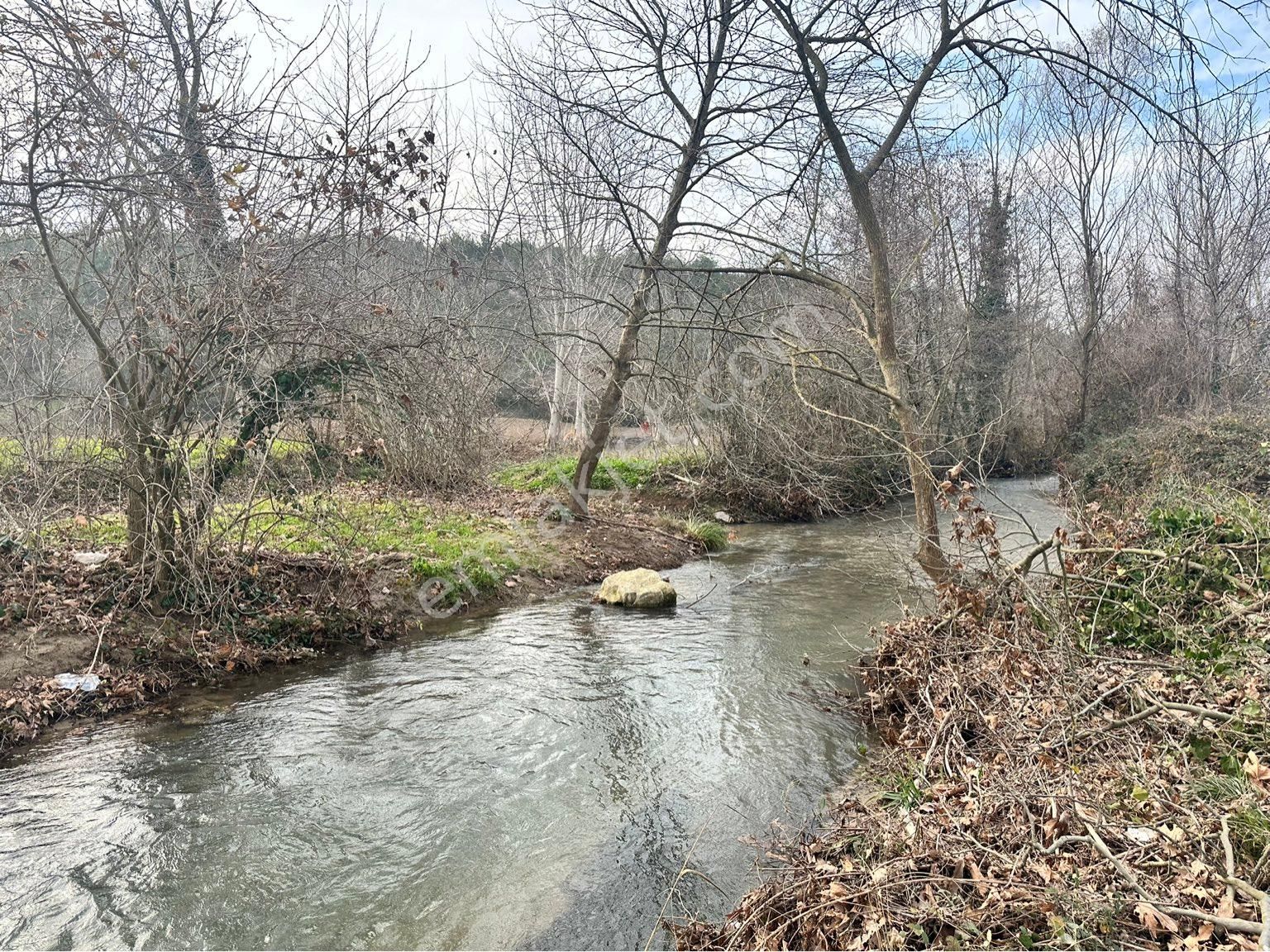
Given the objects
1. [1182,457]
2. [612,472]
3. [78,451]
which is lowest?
[612,472]

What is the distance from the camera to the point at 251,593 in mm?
8328

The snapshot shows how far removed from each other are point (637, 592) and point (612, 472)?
22.5 feet

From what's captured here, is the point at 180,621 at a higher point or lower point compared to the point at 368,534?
lower

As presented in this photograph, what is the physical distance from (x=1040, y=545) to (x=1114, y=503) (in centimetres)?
841

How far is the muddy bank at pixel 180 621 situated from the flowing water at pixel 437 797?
0.39 metres

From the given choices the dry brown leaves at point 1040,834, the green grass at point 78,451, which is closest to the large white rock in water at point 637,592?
the green grass at point 78,451

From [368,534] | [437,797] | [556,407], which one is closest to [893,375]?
[437,797]

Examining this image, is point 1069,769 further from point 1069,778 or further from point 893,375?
point 893,375

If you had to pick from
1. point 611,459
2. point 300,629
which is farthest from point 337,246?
point 611,459

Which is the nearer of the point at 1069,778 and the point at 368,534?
the point at 1069,778

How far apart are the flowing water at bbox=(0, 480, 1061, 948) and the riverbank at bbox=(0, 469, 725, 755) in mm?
463

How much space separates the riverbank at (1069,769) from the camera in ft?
9.89

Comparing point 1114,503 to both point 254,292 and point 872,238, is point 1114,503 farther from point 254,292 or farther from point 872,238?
point 254,292

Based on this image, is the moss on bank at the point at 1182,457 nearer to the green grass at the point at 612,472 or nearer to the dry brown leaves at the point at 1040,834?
the dry brown leaves at the point at 1040,834
